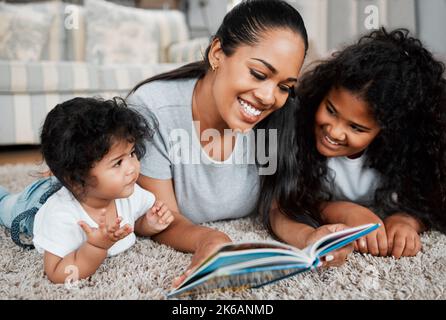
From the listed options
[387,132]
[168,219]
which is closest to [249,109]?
[168,219]

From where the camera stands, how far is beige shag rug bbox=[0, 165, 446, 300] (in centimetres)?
76

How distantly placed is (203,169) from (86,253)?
37 cm

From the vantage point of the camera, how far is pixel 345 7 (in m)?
2.47

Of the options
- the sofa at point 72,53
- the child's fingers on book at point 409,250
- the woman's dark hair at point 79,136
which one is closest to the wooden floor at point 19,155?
the sofa at point 72,53

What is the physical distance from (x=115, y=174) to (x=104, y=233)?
5.2 inches

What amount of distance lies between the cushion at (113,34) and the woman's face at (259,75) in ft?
5.77

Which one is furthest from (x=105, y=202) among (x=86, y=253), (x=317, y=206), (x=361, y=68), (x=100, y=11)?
(x=100, y=11)

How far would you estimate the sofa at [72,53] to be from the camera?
2.19m

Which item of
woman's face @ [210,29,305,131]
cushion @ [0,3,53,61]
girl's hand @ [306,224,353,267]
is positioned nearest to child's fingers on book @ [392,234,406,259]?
girl's hand @ [306,224,353,267]

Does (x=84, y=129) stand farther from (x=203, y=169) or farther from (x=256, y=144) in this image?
(x=256, y=144)

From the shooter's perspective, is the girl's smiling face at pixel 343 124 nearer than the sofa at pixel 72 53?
Yes

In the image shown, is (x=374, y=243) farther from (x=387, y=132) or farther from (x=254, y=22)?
(x=254, y=22)

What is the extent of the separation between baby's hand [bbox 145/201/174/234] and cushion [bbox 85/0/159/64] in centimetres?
180

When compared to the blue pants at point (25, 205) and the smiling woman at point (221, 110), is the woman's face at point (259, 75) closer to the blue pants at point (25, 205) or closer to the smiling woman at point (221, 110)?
the smiling woman at point (221, 110)
